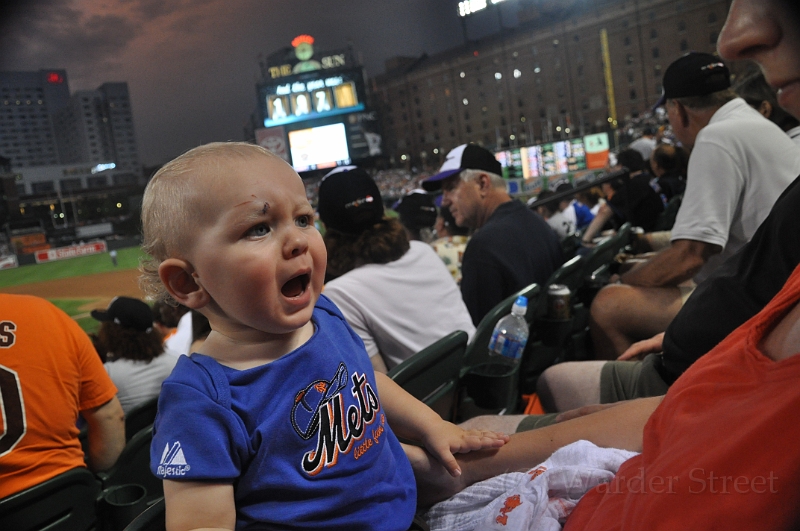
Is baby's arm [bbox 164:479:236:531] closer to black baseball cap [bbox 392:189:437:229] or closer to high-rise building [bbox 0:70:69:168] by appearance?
black baseball cap [bbox 392:189:437:229]

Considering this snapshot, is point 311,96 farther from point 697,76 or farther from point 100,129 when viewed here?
point 697,76

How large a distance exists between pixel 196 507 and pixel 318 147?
33623 millimetres

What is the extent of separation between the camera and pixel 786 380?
1.67 feet

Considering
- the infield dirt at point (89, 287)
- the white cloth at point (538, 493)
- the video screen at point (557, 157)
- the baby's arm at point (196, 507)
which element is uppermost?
the video screen at point (557, 157)

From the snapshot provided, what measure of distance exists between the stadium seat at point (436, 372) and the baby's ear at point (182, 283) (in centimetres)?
54

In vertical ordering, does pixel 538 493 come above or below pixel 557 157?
below

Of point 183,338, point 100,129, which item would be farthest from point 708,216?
point 100,129

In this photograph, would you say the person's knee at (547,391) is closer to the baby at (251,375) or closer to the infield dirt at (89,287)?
the baby at (251,375)

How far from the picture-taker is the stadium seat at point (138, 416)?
250 cm

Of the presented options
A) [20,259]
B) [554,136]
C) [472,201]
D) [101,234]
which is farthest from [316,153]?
[472,201]

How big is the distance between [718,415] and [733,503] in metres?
0.10

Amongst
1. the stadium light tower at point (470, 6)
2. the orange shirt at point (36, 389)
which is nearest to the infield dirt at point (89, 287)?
the orange shirt at point (36, 389)

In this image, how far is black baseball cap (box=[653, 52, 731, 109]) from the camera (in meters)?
2.46

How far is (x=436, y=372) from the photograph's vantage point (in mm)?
1534
